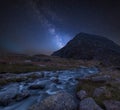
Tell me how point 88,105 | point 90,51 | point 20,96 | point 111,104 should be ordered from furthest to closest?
point 90,51 → point 20,96 → point 111,104 → point 88,105

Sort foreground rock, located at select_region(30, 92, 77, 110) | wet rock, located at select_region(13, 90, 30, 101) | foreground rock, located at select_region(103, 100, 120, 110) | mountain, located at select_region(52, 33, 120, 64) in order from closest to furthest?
foreground rock, located at select_region(30, 92, 77, 110), foreground rock, located at select_region(103, 100, 120, 110), wet rock, located at select_region(13, 90, 30, 101), mountain, located at select_region(52, 33, 120, 64)

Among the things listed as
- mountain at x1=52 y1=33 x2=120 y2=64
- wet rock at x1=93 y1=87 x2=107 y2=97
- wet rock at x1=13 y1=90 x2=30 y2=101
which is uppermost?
mountain at x1=52 y1=33 x2=120 y2=64

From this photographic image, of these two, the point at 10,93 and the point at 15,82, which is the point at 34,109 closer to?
the point at 10,93

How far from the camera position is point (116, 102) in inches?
554

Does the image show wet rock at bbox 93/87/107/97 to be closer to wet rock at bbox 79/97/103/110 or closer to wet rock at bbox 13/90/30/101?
wet rock at bbox 79/97/103/110

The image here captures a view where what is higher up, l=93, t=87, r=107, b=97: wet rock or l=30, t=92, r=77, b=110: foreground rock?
l=93, t=87, r=107, b=97: wet rock

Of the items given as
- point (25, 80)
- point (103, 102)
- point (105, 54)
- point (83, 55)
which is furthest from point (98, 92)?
point (83, 55)

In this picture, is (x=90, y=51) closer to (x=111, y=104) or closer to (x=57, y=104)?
(x=111, y=104)

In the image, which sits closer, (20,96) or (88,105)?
(88,105)

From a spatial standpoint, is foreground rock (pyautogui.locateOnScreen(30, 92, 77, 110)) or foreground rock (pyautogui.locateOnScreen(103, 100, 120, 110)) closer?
foreground rock (pyautogui.locateOnScreen(30, 92, 77, 110))

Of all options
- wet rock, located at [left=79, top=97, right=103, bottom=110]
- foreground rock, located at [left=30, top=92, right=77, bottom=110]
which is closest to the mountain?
wet rock, located at [left=79, top=97, right=103, bottom=110]

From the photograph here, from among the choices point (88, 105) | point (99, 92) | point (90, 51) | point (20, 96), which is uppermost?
point (90, 51)

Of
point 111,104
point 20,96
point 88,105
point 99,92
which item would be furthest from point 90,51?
point 88,105

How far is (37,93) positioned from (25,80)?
8.14m
